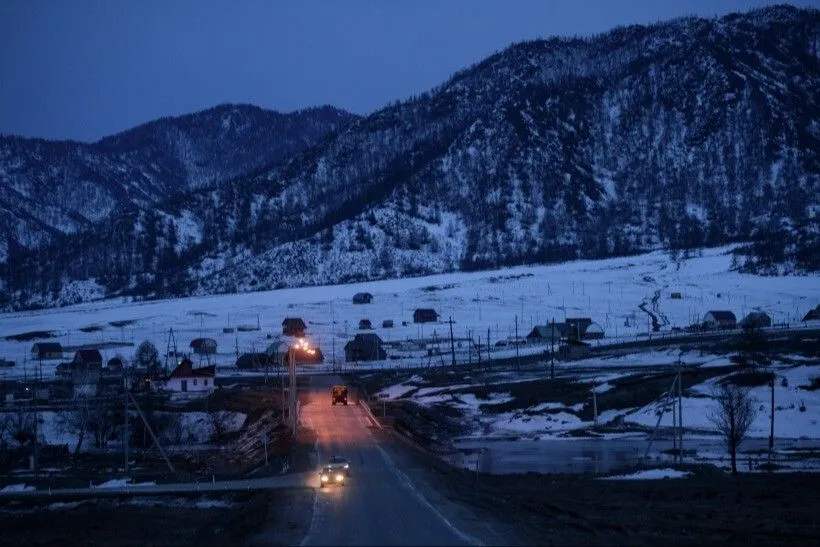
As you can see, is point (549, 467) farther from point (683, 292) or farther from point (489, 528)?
point (683, 292)

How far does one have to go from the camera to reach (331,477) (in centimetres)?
3494

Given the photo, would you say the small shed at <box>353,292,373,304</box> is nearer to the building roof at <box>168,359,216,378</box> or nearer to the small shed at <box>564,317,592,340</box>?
the small shed at <box>564,317,592,340</box>

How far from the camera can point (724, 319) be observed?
11750 cm

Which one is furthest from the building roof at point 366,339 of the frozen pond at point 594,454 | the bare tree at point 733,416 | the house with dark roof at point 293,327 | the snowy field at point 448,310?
the frozen pond at point 594,454

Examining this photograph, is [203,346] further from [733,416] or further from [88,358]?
[733,416]

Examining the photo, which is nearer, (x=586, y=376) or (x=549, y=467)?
(x=549, y=467)

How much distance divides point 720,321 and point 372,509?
94792 millimetres

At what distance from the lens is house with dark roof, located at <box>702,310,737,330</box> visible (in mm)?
116562

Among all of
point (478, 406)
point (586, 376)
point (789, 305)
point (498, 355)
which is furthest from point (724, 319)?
point (478, 406)

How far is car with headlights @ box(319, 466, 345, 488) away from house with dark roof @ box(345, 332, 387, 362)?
73647mm

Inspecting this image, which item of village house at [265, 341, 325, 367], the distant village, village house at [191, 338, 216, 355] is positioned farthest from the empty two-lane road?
village house at [191, 338, 216, 355]

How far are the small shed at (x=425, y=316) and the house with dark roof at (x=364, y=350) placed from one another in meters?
22.0

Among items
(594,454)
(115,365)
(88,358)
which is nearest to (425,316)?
(115,365)

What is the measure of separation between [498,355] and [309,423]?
1911 inches
